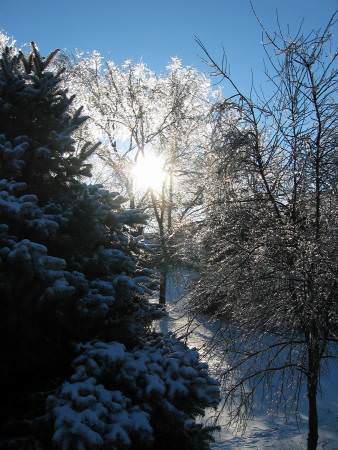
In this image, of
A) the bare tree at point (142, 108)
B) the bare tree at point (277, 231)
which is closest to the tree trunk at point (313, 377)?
the bare tree at point (277, 231)

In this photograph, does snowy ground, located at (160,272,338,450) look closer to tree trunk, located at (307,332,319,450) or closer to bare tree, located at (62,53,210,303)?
tree trunk, located at (307,332,319,450)

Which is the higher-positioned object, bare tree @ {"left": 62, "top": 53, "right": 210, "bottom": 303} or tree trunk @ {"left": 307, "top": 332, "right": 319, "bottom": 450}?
bare tree @ {"left": 62, "top": 53, "right": 210, "bottom": 303}

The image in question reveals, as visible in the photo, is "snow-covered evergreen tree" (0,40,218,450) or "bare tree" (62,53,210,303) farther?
"bare tree" (62,53,210,303)

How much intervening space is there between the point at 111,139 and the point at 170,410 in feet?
56.1

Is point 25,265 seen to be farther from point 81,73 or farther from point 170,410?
point 81,73

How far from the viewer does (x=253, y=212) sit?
17.8ft

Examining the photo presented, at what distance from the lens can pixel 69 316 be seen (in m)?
3.89

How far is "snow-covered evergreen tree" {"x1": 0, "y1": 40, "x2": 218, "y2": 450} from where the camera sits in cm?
304

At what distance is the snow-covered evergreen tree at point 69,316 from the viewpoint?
304 cm

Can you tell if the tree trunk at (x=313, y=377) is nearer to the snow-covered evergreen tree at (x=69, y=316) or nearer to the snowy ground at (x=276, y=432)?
the snowy ground at (x=276, y=432)

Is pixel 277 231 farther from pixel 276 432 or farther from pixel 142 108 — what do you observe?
Result: pixel 142 108

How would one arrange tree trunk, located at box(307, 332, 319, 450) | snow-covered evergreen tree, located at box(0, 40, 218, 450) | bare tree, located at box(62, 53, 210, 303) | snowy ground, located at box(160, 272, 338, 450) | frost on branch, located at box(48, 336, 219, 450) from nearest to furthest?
frost on branch, located at box(48, 336, 219, 450) → snow-covered evergreen tree, located at box(0, 40, 218, 450) → tree trunk, located at box(307, 332, 319, 450) → snowy ground, located at box(160, 272, 338, 450) → bare tree, located at box(62, 53, 210, 303)

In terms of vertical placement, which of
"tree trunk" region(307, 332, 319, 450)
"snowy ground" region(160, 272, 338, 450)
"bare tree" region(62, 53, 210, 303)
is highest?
"bare tree" region(62, 53, 210, 303)

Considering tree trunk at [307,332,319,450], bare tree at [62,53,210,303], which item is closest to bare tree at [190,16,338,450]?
tree trunk at [307,332,319,450]
